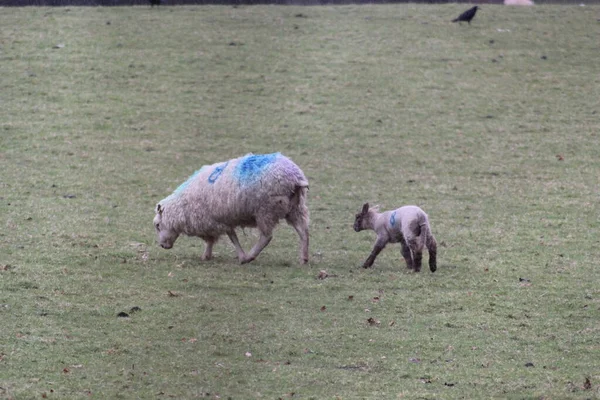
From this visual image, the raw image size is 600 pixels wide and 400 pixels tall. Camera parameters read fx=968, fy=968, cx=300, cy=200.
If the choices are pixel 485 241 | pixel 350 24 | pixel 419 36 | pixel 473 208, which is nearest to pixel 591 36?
pixel 419 36

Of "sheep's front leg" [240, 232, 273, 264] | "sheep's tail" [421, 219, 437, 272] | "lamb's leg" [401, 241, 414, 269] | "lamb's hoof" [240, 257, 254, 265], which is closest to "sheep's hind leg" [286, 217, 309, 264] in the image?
"sheep's front leg" [240, 232, 273, 264]

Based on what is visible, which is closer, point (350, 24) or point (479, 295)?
point (479, 295)

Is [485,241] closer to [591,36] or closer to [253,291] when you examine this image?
[253,291]

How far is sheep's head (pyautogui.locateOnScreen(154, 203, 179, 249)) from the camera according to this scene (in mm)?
12641

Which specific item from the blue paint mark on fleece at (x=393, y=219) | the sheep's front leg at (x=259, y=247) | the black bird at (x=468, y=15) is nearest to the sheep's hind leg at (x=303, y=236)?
the sheep's front leg at (x=259, y=247)

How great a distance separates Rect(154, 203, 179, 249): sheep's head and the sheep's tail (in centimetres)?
333

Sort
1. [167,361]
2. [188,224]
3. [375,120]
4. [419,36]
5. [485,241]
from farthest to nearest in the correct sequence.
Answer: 1. [419,36]
2. [375,120]
3. [485,241]
4. [188,224]
5. [167,361]

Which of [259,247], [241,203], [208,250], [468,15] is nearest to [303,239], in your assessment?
[259,247]

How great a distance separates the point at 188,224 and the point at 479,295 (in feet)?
12.8

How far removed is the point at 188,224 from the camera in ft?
40.8

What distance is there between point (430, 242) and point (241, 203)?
2373 mm

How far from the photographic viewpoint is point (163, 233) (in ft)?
41.5

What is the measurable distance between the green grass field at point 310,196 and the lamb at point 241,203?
16.4 inches

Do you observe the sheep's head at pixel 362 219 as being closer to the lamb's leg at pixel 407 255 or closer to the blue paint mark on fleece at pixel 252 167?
the lamb's leg at pixel 407 255
